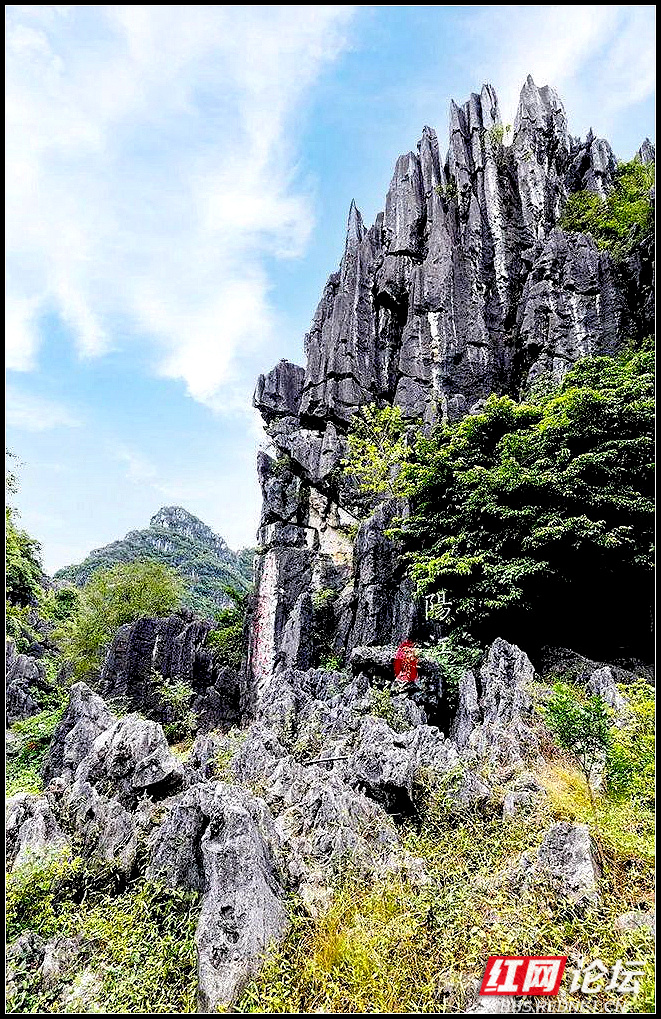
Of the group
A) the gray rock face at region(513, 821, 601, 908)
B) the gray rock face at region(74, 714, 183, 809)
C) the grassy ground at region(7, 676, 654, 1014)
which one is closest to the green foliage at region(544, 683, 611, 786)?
the grassy ground at region(7, 676, 654, 1014)

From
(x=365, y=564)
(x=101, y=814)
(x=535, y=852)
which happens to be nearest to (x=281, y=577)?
(x=365, y=564)

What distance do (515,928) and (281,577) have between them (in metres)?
15.1

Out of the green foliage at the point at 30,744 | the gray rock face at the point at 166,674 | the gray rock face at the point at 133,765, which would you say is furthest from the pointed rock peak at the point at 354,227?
the gray rock face at the point at 133,765

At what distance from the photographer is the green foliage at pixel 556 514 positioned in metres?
8.20

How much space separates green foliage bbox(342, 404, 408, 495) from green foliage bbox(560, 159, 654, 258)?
27.5 ft

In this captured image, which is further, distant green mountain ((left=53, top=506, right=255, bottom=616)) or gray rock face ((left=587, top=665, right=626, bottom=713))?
distant green mountain ((left=53, top=506, right=255, bottom=616))

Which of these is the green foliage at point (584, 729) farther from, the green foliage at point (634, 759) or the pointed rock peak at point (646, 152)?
the pointed rock peak at point (646, 152)

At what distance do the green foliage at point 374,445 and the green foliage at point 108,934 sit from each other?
12.6m

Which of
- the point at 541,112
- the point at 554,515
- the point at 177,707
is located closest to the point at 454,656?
the point at 554,515

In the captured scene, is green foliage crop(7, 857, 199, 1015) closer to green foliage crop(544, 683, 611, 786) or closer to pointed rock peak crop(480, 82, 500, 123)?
green foliage crop(544, 683, 611, 786)

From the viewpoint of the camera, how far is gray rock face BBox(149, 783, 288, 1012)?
120 inches

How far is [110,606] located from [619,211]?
22.9 meters

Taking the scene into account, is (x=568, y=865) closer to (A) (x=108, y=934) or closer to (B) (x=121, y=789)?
(A) (x=108, y=934)

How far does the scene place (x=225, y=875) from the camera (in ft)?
11.8
